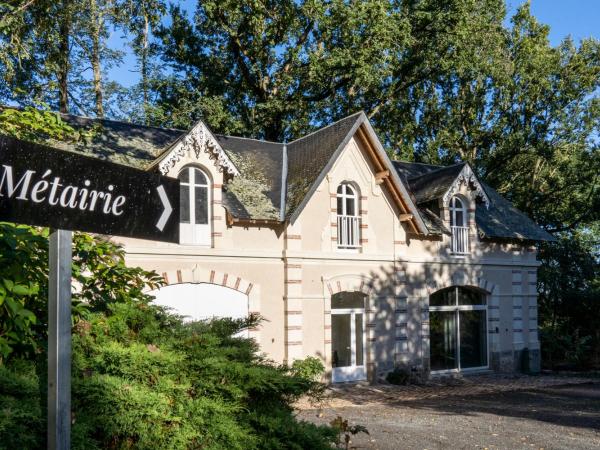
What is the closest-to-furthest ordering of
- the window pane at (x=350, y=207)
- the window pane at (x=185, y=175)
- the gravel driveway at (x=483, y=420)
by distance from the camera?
the gravel driveway at (x=483, y=420), the window pane at (x=185, y=175), the window pane at (x=350, y=207)

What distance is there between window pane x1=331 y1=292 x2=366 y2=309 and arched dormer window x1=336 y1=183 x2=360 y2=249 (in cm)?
141

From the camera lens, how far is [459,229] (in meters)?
20.8

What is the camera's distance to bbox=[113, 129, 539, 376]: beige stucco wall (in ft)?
53.7

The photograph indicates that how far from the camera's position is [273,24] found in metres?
25.8

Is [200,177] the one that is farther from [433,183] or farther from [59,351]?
[59,351]

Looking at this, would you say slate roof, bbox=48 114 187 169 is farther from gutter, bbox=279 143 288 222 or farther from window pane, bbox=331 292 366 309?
window pane, bbox=331 292 366 309

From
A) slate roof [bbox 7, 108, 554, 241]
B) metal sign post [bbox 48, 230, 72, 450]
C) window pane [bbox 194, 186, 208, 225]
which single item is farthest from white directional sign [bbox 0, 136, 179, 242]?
window pane [bbox 194, 186, 208, 225]

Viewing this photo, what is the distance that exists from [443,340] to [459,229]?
12.2ft

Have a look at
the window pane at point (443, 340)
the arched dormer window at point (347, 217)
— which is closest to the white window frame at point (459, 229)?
the window pane at point (443, 340)

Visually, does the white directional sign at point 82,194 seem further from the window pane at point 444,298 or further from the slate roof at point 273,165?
the window pane at point 444,298

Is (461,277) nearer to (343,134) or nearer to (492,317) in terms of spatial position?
(492,317)

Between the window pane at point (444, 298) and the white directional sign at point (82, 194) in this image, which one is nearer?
the white directional sign at point (82, 194)

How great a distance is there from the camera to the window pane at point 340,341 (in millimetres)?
17922

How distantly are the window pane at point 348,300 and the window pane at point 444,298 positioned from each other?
9.43 ft
